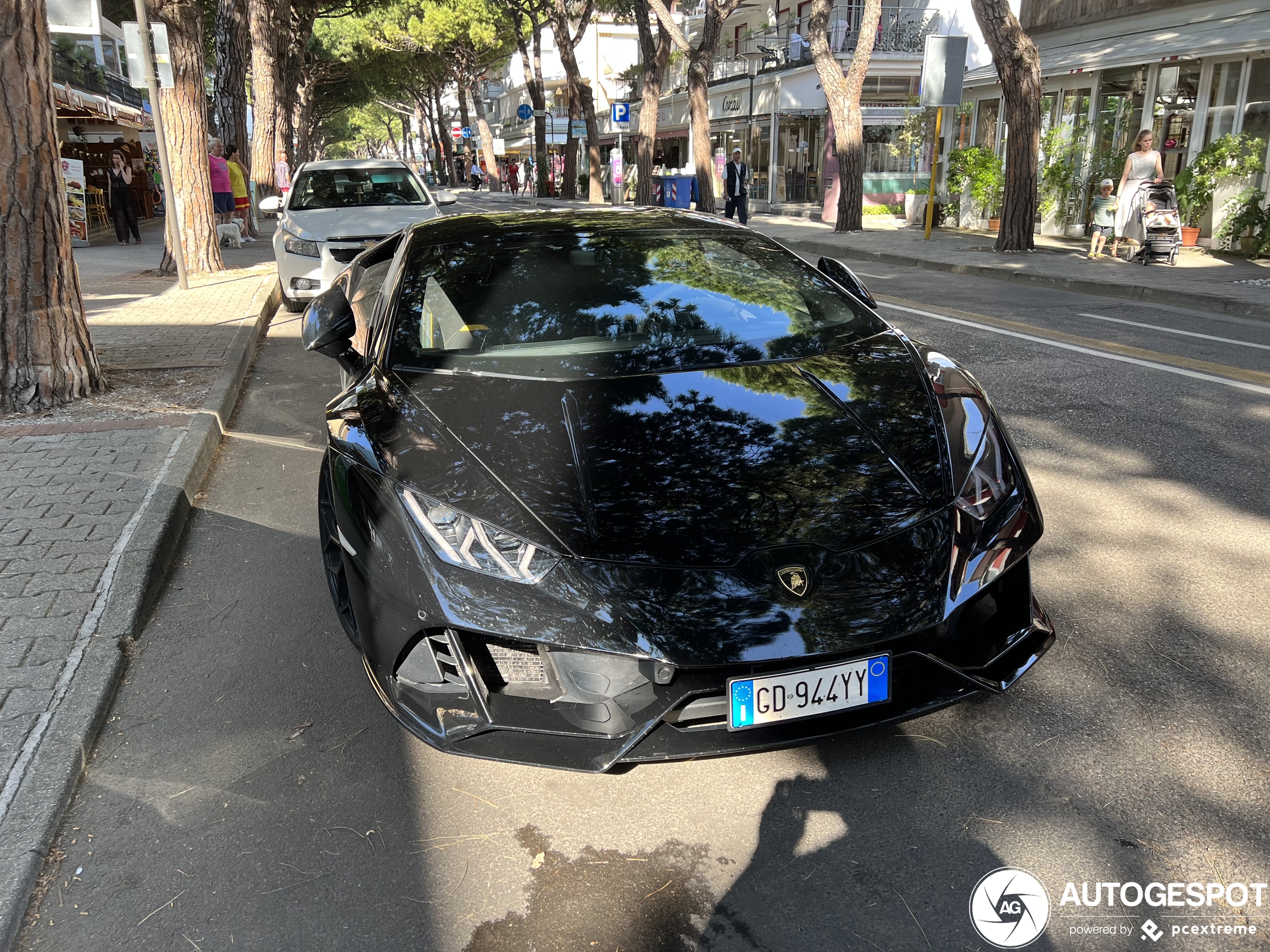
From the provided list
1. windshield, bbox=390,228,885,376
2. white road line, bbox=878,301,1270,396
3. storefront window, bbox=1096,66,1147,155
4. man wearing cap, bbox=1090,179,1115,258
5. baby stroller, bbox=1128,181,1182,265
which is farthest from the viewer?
storefront window, bbox=1096,66,1147,155

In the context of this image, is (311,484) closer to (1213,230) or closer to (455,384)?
(455,384)

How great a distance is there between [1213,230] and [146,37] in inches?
592

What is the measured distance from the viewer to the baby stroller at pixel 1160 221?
13062 millimetres

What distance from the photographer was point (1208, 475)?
4.60 m

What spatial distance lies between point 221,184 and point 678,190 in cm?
1404

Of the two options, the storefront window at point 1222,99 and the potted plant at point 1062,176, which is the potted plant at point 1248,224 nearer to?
the storefront window at point 1222,99

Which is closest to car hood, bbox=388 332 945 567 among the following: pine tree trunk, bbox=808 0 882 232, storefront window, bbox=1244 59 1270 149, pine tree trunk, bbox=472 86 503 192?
storefront window, bbox=1244 59 1270 149

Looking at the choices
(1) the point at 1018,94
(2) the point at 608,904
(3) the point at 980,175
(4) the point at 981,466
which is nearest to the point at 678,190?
(3) the point at 980,175

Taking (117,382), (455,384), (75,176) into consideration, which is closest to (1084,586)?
(455,384)

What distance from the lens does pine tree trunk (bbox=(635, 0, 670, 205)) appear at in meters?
28.0

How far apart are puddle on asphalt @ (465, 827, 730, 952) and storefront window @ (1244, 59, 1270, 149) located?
16522mm

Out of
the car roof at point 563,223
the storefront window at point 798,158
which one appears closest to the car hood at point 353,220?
the car roof at point 563,223

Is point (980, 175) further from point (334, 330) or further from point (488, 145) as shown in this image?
point (488, 145)

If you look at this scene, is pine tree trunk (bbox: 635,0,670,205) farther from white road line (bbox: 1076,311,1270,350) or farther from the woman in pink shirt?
white road line (bbox: 1076,311,1270,350)
